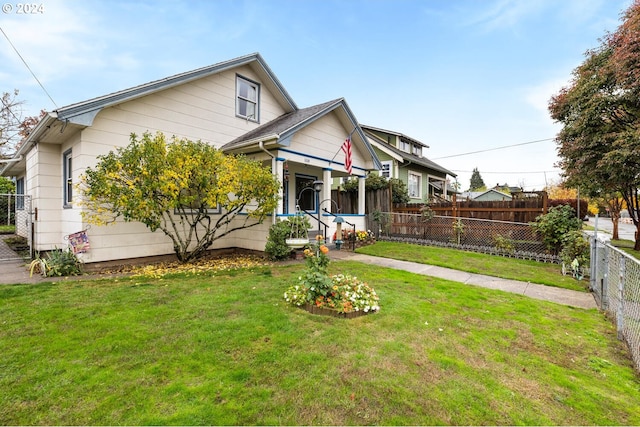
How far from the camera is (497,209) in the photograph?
11.0m

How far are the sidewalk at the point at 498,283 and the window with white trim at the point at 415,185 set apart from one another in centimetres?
1317

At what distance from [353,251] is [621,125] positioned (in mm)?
9490

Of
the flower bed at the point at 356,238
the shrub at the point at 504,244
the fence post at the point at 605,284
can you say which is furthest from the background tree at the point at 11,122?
the fence post at the point at 605,284

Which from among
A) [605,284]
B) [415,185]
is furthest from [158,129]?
[415,185]

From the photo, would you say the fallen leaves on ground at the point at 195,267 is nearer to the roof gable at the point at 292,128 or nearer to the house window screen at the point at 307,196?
the roof gable at the point at 292,128

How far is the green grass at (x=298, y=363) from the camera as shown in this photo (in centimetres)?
217

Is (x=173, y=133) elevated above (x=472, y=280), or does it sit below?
above

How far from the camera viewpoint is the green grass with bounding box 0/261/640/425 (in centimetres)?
217

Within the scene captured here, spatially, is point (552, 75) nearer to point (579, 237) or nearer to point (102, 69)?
point (579, 237)

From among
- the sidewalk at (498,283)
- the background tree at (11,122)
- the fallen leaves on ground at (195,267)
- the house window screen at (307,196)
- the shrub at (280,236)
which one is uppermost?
the background tree at (11,122)

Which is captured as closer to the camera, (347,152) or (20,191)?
(347,152)

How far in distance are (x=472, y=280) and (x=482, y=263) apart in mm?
2215

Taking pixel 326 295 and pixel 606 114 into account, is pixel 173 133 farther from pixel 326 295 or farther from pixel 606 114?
pixel 606 114

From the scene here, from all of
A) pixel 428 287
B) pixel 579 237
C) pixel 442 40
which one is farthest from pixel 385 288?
pixel 442 40
